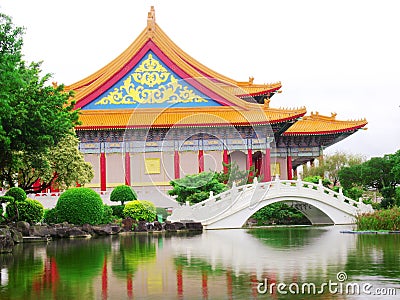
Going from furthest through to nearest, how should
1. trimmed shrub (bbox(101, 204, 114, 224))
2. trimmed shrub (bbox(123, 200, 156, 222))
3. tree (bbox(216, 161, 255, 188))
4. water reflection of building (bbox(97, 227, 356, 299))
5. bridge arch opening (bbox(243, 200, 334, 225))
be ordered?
tree (bbox(216, 161, 255, 188))
bridge arch opening (bbox(243, 200, 334, 225))
trimmed shrub (bbox(123, 200, 156, 222))
trimmed shrub (bbox(101, 204, 114, 224))
water reflection of building (bbox(97, 227, 356, 299))

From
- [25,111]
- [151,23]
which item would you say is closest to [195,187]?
[151,23]

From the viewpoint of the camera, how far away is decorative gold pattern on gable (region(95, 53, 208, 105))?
34156mm

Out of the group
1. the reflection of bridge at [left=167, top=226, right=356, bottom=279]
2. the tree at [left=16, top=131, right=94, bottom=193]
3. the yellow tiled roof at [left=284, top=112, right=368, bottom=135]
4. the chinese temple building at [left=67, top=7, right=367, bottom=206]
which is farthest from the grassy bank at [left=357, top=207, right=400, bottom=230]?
the yellow tiled roof at [left=284, top=112, right=368, bottom=135]

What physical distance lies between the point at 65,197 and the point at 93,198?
0.87 metres

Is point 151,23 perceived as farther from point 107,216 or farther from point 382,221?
point 382,221

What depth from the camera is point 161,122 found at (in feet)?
110

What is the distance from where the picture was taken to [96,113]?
33.8 meters

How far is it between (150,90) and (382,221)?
17412 mm

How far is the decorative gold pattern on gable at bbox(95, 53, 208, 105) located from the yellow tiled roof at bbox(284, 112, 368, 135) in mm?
5998

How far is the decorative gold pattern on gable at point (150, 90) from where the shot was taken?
34.2 m

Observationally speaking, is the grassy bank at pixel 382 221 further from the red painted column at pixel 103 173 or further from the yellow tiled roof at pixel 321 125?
the red painted column at pixel 103 173

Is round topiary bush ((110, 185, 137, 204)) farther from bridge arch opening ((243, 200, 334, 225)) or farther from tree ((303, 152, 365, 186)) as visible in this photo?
tree ((303, 152, 365, 186))

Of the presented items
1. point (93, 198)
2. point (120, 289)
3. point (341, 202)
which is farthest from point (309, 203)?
point (120, 289)

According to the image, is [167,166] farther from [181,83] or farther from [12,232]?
[12,232]
